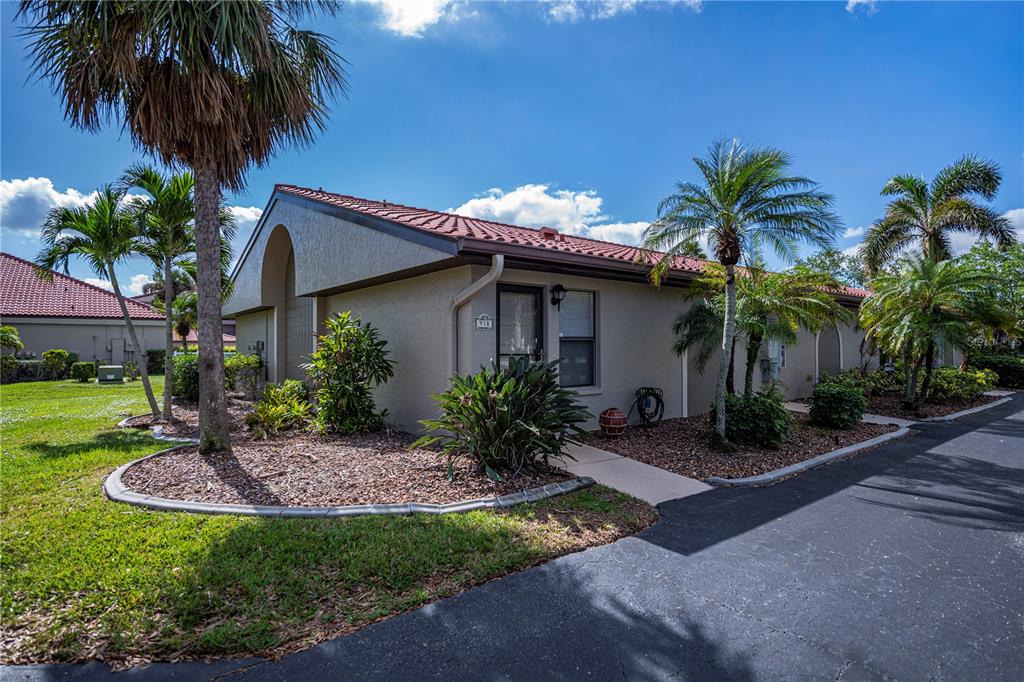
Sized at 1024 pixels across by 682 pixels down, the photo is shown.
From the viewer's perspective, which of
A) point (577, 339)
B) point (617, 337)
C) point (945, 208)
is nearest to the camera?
point (577, 339)

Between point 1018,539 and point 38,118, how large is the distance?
1349 centimetres

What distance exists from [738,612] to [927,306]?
36.6 ft

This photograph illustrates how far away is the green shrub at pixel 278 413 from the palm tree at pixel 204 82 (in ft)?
5.21

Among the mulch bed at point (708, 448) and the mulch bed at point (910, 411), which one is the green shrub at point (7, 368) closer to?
the mulch bed at point (708, 448)

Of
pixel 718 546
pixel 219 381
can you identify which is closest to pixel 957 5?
pixel 718 546

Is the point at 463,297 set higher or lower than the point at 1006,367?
higher

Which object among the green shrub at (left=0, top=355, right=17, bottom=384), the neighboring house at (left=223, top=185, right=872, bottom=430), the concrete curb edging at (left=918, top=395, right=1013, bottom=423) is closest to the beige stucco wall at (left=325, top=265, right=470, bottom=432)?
the neighboring house at (left=223, top=185, right=872, bottom=430)

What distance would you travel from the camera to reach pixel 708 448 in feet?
24.6

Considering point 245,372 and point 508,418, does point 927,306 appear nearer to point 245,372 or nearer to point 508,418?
point 508,418

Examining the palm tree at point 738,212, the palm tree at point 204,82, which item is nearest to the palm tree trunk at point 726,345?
the palm tree at point 738,212

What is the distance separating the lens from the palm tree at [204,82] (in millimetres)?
5688

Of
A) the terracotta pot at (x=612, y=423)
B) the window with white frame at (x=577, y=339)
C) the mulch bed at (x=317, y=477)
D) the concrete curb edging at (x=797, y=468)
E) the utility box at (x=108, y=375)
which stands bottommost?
the concrete curb edging at (x=797, y=468)

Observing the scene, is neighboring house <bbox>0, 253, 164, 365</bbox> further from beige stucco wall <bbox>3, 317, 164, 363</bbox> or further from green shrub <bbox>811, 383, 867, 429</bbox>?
green shrub <bbox>811, 383, 867, 429</bbox>

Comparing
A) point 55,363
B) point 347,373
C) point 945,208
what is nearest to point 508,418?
point 347,373
